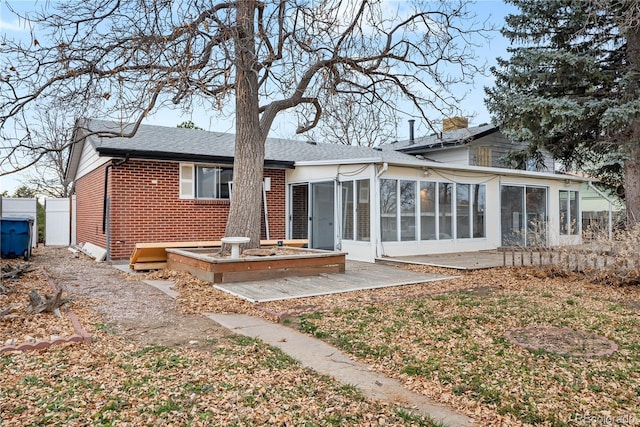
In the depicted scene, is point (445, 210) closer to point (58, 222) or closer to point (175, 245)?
point (175, 245)

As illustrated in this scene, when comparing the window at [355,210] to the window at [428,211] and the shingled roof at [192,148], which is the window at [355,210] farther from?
the window at [428,211]

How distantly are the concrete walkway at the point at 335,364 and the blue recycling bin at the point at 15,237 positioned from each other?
835cm

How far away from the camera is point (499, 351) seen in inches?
160

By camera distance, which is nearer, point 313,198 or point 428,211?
point 428,211

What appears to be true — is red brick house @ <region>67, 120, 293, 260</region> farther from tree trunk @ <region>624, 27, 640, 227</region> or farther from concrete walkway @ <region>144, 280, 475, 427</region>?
tree trunk @ <region>624, 27, 640, 227</region>

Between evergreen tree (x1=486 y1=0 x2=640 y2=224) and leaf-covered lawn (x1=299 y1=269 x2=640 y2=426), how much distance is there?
204 inches

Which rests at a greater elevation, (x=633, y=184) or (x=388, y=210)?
(x=633, y=184)

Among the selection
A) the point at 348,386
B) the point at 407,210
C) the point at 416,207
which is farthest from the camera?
the point at 416,207

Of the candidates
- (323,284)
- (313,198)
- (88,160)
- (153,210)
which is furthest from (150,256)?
(88,160)

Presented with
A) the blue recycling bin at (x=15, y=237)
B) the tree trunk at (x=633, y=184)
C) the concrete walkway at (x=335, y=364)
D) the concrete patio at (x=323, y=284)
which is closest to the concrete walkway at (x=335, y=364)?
the concrete walkway at (x=335, y=364)

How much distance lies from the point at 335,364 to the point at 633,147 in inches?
403

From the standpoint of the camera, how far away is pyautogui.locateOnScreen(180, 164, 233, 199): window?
11.7 m

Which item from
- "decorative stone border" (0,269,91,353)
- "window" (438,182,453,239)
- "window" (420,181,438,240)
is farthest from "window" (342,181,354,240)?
"decorative stone border" (0,269,91,353)

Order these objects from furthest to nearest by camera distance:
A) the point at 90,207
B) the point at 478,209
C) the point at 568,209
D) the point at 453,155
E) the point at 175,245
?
the point at 453,155
the point at 568,209
the point at 90,207
the point at 478,209
the point at 175,245
